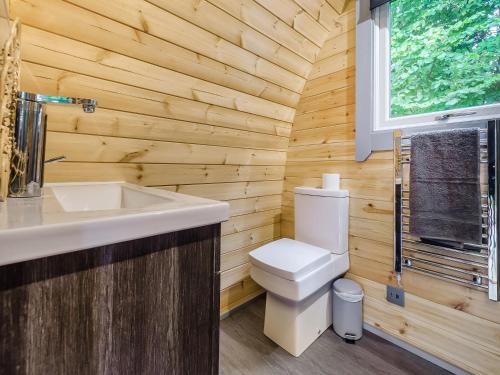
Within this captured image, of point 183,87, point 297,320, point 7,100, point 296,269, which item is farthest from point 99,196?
point 297,320

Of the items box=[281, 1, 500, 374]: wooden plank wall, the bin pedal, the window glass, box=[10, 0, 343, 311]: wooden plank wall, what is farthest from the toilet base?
the window glass

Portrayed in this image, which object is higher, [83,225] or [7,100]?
[7,100]

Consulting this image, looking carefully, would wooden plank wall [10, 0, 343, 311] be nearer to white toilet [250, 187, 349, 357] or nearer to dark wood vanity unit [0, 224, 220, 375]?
white toilet [250, 187, 349, 357]

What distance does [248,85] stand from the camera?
1.49 metres

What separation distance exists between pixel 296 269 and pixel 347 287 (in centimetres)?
52

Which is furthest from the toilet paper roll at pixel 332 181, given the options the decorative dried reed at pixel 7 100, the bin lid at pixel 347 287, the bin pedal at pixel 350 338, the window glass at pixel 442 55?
the decorative dried reed at pixel 7 100

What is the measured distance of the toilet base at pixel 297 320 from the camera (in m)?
1.34

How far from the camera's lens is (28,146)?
2.34 feet

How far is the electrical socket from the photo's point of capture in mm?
1407

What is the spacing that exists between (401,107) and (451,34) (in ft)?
1.33

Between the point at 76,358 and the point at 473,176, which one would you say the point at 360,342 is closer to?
the point at 473,176

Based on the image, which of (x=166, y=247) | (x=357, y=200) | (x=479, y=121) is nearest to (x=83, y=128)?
(x=166, y=247)

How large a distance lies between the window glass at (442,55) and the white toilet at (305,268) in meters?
0.73

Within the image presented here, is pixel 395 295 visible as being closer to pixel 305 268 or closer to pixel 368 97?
pixel 305 268
